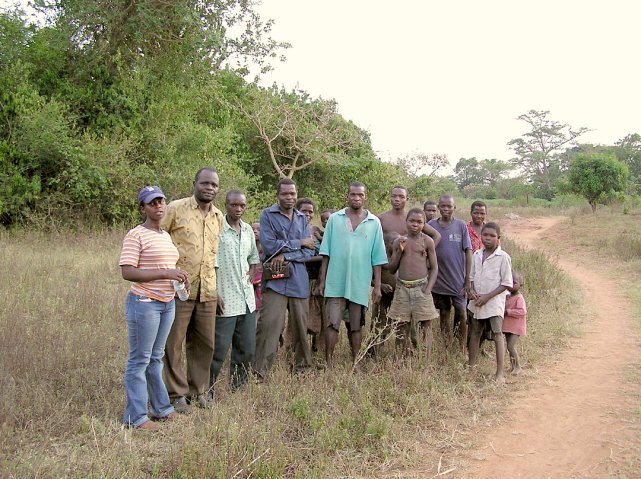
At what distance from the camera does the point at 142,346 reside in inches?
145

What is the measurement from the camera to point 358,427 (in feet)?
12.5

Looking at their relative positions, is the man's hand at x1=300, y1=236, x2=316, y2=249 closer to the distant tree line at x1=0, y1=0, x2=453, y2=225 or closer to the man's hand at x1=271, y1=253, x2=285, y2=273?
the man's hand at x1=271, y1=253, x2=285, y2=273

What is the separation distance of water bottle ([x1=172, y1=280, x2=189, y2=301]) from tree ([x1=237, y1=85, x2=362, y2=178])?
14.0 meters

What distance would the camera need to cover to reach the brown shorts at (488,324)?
5.26 metres

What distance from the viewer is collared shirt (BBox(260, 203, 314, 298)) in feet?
15.5

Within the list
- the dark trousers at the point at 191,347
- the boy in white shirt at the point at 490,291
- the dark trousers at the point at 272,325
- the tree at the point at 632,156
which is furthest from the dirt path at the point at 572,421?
the tree at the point at 632,156

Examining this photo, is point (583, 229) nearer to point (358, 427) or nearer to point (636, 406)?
point (636, 406)

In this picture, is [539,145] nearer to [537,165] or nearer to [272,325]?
[537,165]

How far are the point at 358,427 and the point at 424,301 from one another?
1.66m

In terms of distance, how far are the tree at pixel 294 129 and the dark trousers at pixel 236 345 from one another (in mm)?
13479

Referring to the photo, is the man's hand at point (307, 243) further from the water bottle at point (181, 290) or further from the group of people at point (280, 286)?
the water bottle at point (181, 290)

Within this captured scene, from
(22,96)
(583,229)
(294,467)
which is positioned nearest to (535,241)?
(583,229)

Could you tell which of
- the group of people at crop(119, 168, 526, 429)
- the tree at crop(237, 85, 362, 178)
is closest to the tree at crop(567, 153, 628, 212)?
the tree at crop(237, 85, 362, 178)

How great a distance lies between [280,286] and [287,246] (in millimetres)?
351
